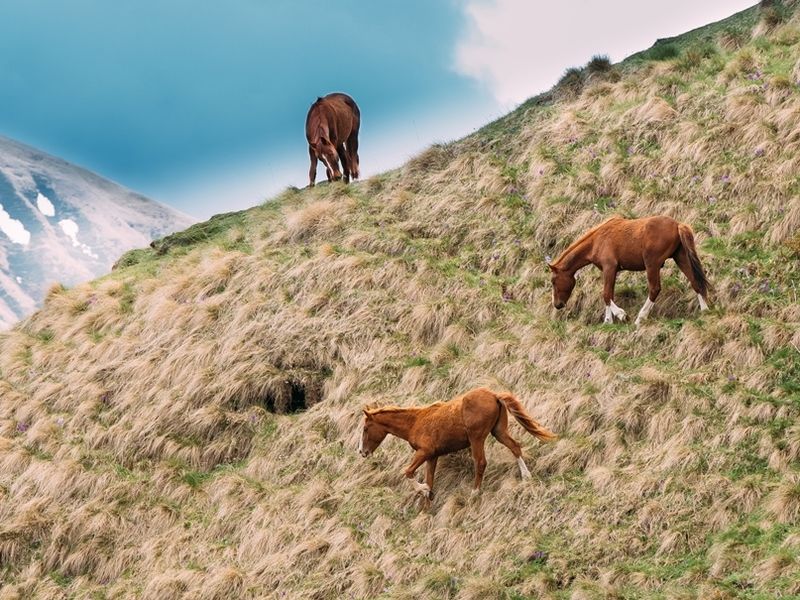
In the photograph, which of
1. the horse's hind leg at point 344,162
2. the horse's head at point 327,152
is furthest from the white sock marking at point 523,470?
the horse's hind leg at point 344,162

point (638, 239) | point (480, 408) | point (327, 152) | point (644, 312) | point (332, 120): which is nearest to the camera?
point (480, 408)

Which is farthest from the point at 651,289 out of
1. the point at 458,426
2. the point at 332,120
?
the point at 332,120

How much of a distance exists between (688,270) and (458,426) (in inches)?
156

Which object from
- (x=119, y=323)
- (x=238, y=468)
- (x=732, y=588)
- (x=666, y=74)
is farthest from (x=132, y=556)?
(x=666, y=74)

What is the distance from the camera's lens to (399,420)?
12867 millimetres

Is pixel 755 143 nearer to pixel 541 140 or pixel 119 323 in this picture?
pixel 541 140

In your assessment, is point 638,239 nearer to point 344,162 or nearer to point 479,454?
point 479,454

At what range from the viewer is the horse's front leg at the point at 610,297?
14023mm

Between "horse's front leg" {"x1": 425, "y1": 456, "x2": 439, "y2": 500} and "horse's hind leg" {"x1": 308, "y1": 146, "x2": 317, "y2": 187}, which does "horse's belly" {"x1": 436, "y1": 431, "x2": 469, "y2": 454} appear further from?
"horse's hind leg" {"x1": 308, "y1": 146, "x2": 317, "y2": 187}

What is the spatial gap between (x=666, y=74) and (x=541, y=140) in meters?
2.95

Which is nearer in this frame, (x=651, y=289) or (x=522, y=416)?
(x=522, y=416)

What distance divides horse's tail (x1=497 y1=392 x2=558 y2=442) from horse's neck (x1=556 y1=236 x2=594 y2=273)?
3171mm

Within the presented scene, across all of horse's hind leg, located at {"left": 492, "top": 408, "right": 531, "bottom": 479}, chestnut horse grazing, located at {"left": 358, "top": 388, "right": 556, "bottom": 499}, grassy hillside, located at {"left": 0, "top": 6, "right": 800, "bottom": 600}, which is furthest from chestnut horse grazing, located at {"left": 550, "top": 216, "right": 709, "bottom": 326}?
horse's hind leg, located at {"left": 492, "top": 408, "right": 531, "bottom": 479}

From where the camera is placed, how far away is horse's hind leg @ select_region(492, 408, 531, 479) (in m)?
12.2
